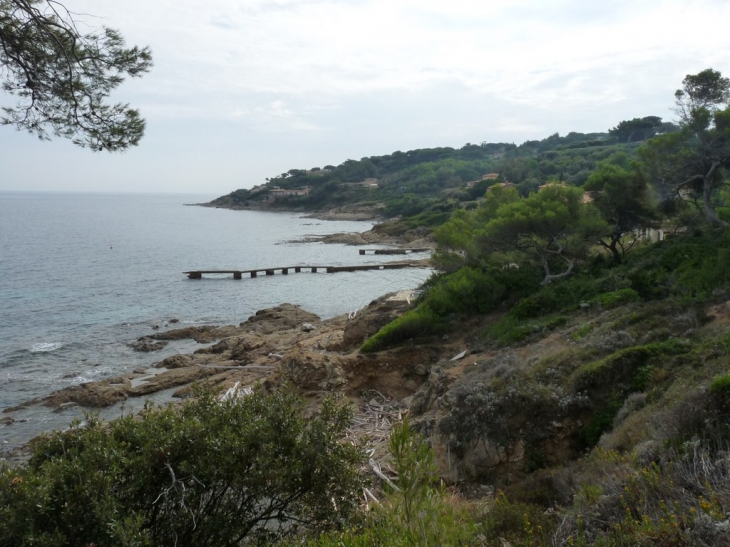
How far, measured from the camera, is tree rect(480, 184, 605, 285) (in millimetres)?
21688

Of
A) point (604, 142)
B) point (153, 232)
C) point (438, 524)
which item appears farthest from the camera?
point (604, 142)

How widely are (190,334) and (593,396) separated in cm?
2433

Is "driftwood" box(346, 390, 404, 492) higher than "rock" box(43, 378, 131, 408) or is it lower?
higher

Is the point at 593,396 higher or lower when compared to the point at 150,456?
lower

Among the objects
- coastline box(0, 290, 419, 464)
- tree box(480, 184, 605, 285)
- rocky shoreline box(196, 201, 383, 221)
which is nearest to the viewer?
coastline box(0, 290, 419, 464)

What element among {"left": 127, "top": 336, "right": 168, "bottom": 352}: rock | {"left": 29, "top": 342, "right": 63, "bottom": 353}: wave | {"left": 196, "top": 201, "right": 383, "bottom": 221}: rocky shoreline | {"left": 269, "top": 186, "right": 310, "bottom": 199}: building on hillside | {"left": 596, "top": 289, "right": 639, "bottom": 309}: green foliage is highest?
{"left": 269, "top": 186, "right": 310, "bottom": 199}: building on hillside

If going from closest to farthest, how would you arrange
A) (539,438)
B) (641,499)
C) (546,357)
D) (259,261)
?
(641,499)
(539,438)
(546,357)
(259,261)

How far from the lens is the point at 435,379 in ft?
48.9

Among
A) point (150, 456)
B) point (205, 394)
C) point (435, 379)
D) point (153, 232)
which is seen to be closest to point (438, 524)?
point (150, 456)

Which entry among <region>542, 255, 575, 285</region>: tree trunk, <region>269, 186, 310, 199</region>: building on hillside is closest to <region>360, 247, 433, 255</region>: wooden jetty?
<region>542, 255, 575, 285</region>: tree trunk

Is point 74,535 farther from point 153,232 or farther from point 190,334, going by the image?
point 153,232

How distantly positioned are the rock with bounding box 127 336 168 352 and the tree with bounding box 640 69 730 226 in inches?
931

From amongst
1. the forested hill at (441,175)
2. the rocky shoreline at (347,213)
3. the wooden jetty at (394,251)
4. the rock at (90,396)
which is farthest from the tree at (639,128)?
the rock at (90,396)

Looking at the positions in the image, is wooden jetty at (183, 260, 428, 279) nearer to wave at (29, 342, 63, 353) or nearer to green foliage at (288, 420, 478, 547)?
wave at (29, 342, 63, 353)
